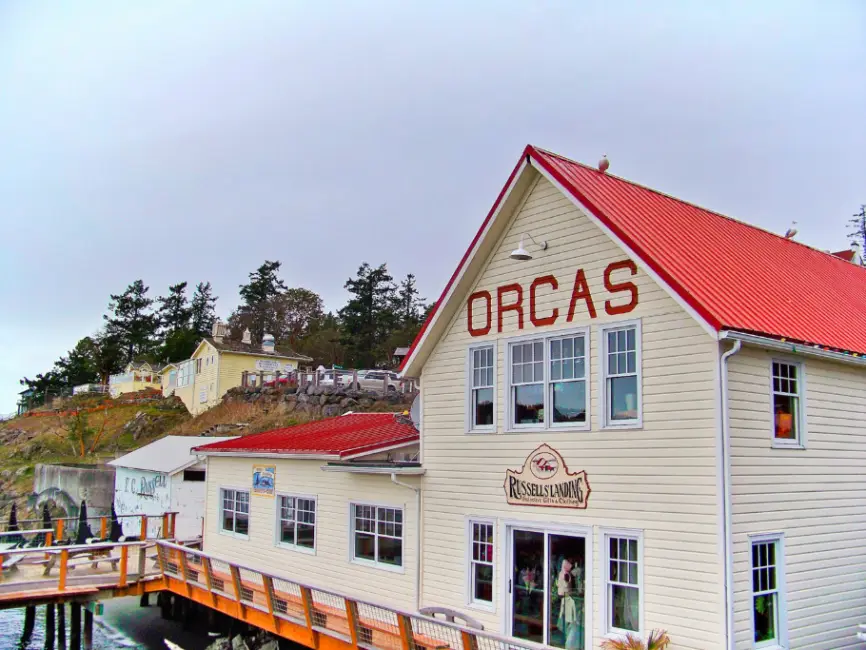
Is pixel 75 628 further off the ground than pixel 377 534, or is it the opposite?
pixel 377 534

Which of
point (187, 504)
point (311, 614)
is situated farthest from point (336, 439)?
point (187, 504)

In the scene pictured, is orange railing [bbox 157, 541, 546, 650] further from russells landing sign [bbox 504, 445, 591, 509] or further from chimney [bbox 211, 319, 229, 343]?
chimney [bbox 211, 319, 229, 343]

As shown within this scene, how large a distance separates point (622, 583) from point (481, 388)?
4461 millimetres

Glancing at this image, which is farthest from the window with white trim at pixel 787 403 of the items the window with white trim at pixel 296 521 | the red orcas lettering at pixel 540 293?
the window with white trim at pixel 296 521

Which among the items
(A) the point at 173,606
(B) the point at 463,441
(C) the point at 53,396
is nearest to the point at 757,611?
(B) the point at 463,441

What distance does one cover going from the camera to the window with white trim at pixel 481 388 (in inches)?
584

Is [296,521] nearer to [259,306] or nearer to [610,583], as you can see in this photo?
[610,583]

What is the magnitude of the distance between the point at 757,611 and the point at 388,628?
6037mm

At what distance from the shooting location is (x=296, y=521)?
1930cm

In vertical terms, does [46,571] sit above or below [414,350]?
below

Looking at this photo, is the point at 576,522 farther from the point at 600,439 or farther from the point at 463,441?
the point at 463,441

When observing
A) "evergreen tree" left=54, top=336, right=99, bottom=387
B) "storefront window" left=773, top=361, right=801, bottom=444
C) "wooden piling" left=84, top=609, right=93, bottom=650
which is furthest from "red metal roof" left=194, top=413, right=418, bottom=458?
"evergreen tree" left=54, top=336, right=99, bottom=387

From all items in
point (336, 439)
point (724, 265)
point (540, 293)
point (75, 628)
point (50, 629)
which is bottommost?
point (50, 629)

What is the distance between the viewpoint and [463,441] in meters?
15.1
